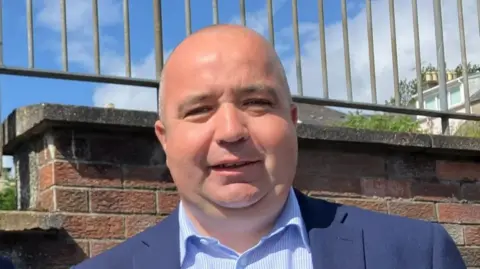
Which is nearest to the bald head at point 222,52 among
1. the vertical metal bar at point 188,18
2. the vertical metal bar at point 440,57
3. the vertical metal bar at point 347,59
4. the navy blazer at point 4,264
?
the navy blazer at point 4,264

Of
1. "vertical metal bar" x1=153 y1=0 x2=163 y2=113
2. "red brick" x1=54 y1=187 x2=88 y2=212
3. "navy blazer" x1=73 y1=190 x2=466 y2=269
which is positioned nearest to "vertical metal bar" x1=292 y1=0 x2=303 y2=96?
"vertical metal bar" x1=153 y1=0 x2=163 y2=113

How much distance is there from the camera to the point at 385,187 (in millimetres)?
3832

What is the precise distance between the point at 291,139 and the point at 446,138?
205cm

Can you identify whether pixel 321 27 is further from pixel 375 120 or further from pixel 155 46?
pixel 375 120

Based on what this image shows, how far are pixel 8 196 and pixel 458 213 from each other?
2.02m

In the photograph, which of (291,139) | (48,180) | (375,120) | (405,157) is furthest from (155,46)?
(375,120)

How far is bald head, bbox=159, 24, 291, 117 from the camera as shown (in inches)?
84.2

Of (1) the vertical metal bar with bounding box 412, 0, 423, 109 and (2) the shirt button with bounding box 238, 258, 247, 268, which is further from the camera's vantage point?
(1) the vertical metal bar with bounding box 412, 0, 423, 109

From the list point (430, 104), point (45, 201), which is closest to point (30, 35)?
point (45, 201)

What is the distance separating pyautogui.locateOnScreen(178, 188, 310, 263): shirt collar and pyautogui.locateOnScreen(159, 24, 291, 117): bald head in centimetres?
28

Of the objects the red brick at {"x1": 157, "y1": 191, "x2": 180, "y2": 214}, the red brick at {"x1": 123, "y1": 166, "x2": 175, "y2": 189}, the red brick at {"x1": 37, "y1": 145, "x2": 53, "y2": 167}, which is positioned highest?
the red brick at {"x1": 37, "y1": 145, "x2": 53, "y2": 167}

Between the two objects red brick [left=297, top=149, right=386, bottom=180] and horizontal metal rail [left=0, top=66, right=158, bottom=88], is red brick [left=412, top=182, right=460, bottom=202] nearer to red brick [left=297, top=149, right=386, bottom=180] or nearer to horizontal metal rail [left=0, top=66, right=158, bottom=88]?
red brick [left=297, top=149, right=386, bottom=180]

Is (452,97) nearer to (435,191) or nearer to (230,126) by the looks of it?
(435,191)

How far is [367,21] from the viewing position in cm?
406
